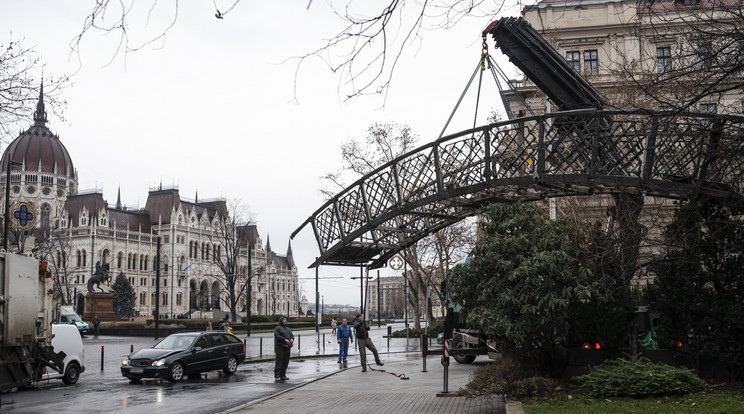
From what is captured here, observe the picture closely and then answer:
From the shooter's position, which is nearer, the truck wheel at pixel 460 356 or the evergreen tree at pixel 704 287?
the evergreen tree at pixel 704 287

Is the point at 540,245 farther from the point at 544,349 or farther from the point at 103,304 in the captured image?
the point at 103,304

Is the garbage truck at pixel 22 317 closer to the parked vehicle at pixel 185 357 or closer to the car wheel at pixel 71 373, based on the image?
the car wheel at pixel 71 373

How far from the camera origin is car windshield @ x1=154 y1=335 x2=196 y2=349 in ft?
70.9

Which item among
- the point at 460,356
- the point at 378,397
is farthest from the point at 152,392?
the point at 460,356

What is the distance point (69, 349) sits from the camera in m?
20.0

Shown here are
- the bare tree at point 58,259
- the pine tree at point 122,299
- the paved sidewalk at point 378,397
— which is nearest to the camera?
the paved sidewalk at point 378,397

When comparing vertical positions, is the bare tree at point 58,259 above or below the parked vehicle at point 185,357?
above

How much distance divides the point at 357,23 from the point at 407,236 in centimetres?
1266

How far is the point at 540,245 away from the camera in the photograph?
13.4 m

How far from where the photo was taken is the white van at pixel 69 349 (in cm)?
1977

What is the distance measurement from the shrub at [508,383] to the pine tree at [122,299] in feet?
333

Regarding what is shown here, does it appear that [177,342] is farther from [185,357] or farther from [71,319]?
[71,319]

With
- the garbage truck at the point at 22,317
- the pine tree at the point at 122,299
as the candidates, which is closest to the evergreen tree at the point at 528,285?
the garbage truck at the point at 22,317

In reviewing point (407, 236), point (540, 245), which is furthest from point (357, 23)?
point (407, 236)
